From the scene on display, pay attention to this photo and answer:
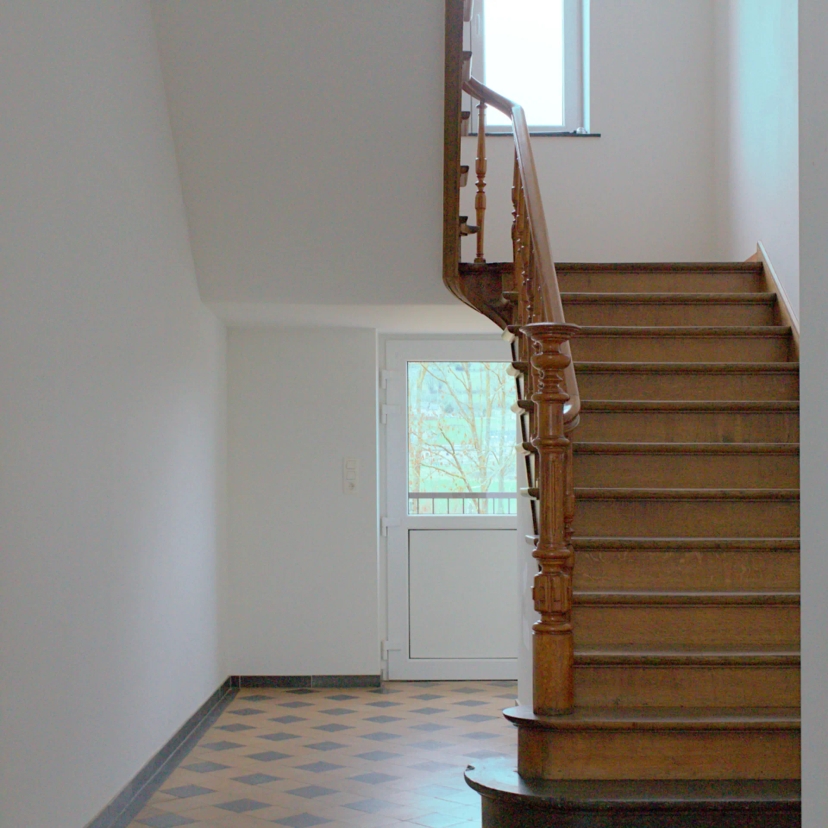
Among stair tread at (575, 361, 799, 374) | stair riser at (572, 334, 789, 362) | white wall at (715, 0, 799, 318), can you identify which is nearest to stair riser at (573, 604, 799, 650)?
stair tread at (575, 361, 799, 374)

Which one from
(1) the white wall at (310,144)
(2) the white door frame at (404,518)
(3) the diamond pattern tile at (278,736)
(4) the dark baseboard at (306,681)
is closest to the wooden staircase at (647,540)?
(1) the white wall at (310,144)

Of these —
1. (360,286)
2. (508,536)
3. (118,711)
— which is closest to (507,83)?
(360,286)

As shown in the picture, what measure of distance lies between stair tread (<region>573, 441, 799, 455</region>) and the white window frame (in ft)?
9.99

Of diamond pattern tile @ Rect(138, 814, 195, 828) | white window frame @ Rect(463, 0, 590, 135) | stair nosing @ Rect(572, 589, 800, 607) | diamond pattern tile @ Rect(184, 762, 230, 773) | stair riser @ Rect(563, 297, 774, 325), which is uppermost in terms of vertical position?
white window frame @ Rect(463, 0, 590, 135)

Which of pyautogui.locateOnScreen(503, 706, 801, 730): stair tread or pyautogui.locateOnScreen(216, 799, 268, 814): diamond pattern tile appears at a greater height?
pyautogui.locateOnScreen(503, 706, 801, 730): stair tread

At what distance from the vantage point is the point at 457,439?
6672 millimetres

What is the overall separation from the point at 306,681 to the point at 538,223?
333 centimetres

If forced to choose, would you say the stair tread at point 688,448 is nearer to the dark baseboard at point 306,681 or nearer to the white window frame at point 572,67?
the dark baseboard at point 306,681

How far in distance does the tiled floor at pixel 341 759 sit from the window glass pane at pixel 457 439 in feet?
3.92

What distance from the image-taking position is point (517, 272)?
4.47 m

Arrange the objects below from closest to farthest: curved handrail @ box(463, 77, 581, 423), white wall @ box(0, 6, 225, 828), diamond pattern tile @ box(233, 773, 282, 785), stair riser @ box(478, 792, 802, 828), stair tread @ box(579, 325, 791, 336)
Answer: white wall @ box(0, 6, 225, 828) < stair riser @ box(478, 792, 802, 828) < curved handrail @ box(463, 77, 581, 423) < diamond pattern tile @ box(233, 773, 282, 785) < stair tread @ box(579, 325, 791, 336)

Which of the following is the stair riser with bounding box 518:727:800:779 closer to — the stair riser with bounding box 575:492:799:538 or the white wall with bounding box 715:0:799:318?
the stair riser with bounding box 575:492:799:538

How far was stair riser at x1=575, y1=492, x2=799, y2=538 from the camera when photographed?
12.6ft

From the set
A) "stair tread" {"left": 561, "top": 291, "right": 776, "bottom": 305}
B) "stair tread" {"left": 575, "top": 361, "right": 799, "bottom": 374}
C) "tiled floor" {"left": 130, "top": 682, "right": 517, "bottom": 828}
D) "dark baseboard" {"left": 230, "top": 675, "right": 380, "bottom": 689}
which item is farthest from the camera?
"dark baseboard" {"left": 230, "top": 675, "right": 380, "bottom": 689}
